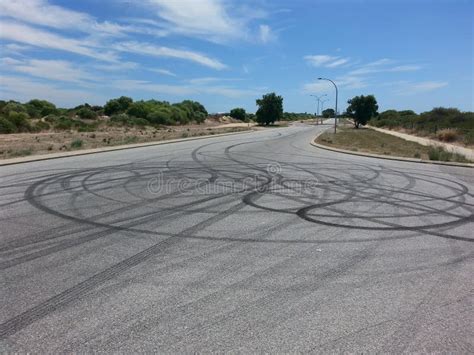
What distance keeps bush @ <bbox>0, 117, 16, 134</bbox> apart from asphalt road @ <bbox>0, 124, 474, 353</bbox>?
46068 millimetres

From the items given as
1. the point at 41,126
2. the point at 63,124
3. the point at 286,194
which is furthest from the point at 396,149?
the point at 63,124

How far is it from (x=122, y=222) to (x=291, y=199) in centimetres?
426

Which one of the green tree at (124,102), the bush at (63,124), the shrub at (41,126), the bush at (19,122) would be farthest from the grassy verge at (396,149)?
the green tree at (124,102)

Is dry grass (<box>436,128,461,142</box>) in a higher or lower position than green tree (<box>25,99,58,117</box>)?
lower

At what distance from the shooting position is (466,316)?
421 centimetres

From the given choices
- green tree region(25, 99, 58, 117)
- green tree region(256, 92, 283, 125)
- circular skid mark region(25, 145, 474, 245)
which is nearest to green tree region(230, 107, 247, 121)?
green tree region(256, 92, 283, 125)

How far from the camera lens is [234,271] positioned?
210 inches

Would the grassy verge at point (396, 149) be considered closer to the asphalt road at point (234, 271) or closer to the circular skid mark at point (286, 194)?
the circular skid mark at point (286, 194)

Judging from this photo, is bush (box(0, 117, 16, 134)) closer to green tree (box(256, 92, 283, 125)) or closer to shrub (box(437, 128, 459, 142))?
shrub (box(437, 128, 459, 142))

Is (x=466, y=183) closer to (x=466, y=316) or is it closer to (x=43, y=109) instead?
(x=466, y=316)

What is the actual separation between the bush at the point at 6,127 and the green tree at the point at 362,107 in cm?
6470

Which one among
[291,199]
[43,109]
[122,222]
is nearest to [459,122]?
[291,199]

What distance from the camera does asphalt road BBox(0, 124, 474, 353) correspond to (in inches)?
148

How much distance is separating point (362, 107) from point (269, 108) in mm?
23246
